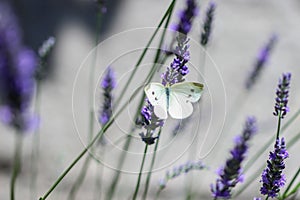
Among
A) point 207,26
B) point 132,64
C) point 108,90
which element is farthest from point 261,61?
point 132,64

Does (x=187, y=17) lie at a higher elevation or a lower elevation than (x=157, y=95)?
higher

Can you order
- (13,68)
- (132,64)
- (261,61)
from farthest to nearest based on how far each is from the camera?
(132,64) < (261,61) < (13,68)

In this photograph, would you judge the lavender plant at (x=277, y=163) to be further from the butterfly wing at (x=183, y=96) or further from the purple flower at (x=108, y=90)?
the purple flower at (x=108, y=90)

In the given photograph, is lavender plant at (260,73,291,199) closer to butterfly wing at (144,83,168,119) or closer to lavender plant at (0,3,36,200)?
butterfly wing at (144,83,168,119)

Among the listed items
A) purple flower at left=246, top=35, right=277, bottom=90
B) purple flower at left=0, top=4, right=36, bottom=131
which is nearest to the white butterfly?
purple flower at left=0, top=4, right=36, bottom=131

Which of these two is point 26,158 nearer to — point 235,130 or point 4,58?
point 235,130

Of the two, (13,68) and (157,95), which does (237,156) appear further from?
(13,68)

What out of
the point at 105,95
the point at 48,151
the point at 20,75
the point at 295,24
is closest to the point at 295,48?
the point at 295,24

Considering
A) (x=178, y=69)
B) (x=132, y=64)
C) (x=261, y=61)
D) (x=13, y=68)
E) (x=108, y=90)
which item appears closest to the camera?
(x=13, y=68)
